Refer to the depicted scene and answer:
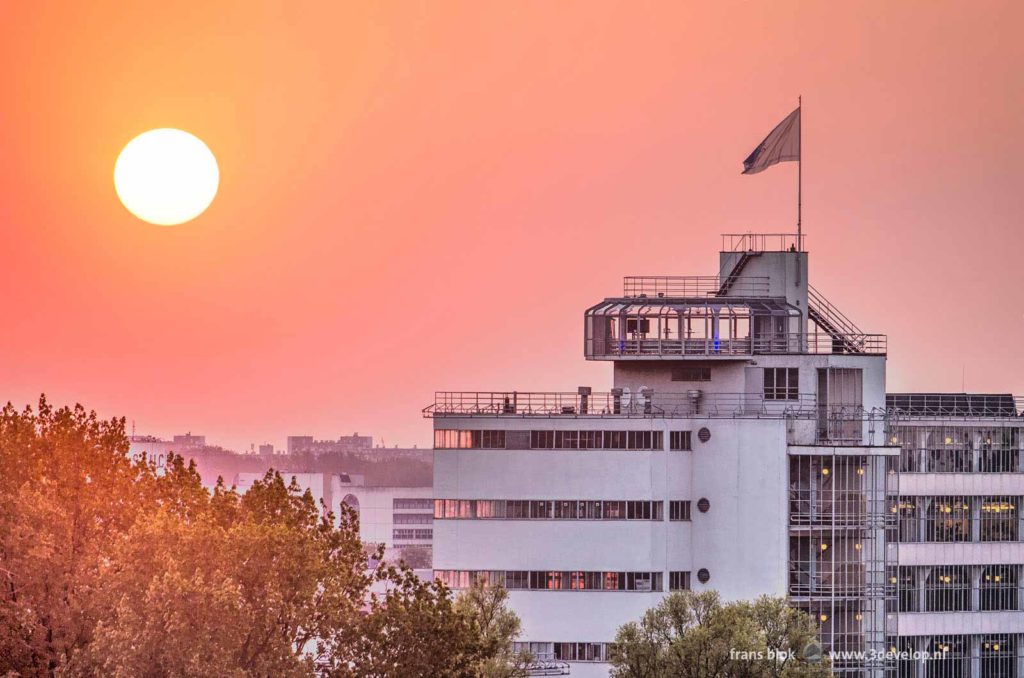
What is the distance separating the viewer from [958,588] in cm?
15400

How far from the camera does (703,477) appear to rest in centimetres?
13038

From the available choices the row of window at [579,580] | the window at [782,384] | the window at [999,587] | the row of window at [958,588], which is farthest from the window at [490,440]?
the window at [999,587]

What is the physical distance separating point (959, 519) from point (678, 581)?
3720 centimetres

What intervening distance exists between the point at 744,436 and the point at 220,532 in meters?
58.4

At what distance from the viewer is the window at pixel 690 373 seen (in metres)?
137

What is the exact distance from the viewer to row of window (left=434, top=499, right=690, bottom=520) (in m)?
130

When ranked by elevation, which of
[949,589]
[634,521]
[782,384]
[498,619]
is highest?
[782,384]

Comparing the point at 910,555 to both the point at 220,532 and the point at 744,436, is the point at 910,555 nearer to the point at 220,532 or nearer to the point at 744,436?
the point at 744,436

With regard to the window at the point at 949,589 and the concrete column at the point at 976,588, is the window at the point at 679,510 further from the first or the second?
the concrete column at the point at 976,588

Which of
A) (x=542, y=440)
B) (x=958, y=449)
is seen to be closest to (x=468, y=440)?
(x=542, y=440)

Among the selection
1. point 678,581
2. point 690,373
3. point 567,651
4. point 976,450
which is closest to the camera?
point 567,651

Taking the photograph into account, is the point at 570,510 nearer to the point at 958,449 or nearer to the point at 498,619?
the point at 498,619

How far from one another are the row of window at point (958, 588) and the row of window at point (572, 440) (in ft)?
107

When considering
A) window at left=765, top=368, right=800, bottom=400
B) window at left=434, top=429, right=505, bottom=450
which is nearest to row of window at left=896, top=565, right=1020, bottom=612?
window at left=765, top=368, right=800, bottom=400
